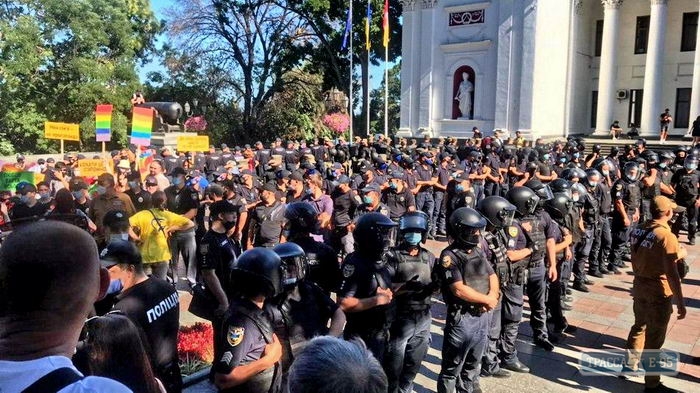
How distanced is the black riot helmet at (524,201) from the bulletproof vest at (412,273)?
1944mm

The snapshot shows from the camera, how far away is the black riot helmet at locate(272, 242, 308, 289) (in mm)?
3557

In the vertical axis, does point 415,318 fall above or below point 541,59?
below

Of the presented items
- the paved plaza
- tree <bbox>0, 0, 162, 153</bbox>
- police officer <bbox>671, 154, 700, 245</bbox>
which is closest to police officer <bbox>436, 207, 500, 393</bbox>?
the paved plaza

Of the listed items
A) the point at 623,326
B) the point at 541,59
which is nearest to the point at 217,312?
the point at 623,326

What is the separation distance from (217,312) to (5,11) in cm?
2977

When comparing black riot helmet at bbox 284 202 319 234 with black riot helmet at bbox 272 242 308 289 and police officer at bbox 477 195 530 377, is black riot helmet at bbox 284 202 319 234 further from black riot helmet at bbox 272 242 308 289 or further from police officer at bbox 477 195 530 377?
police officer at bbox 477 195 530 377

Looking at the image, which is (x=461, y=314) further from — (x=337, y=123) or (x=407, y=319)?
(x=337, y=123)

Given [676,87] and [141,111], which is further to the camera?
[676,87]

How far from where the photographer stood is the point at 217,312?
502 centimetres

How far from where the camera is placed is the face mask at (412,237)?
189 inches

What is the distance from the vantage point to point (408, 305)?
482 centimetres

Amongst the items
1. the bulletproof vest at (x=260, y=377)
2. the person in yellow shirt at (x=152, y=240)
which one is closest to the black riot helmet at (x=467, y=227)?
the bulletproof vest at (x=260, y=377)

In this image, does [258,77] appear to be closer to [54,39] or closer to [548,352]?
[54,39]

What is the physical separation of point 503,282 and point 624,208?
220 inches
